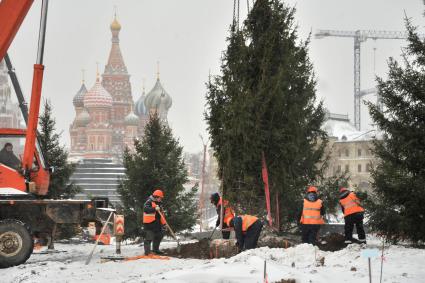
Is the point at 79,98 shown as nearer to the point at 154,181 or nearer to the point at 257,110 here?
the point at 154,181

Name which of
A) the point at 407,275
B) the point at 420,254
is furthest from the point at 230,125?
the point at 407,275

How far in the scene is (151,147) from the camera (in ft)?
93.9

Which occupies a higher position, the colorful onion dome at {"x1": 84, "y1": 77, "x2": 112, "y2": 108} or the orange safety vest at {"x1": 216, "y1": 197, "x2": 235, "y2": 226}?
the colorful onion dome at {"x1": 84, "y1": 77, "x2": 112, "y2": 108}

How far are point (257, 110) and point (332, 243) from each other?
12.3ft

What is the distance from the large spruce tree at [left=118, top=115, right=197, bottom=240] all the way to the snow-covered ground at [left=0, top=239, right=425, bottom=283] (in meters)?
11.1

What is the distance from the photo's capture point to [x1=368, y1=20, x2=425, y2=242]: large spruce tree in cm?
1535

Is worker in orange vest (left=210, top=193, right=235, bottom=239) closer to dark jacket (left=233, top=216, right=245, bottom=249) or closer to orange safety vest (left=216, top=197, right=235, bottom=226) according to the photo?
orange safety vest (left=216, top=197, right=235, bottom=226)

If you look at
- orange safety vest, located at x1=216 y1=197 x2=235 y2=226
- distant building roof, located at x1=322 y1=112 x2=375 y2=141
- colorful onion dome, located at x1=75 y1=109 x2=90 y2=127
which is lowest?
orange safety vest, located at x1=216 y1=197 x2=235 y2=226

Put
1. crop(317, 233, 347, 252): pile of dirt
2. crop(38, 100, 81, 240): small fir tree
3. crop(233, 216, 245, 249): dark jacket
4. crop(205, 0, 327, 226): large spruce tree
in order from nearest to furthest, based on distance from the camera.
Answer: crop(233, 216, 245, 249): dark jacket → crop(317, 233, 347, 252): pile of dirt → crop(205, 0, 327, 226): large spruce tree → crop(38, 100, 81, 240): small fir tree

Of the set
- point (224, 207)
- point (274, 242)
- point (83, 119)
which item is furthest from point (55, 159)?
point (83, 119)

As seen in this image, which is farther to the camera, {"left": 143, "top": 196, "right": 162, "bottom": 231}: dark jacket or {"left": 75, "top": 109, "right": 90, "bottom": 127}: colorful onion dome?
{"left": 75, "top": 109, "right": 90, "bottom": 127}: colorful onion dome

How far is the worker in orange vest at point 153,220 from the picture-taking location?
17127 millimetres

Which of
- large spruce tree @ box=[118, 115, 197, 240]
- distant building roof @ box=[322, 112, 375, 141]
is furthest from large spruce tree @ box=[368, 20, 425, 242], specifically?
distant building roof @ box=[322, 112, 375, 141]

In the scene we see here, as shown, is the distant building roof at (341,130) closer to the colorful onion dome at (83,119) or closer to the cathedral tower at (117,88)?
the cathedral tower at (117,88)
